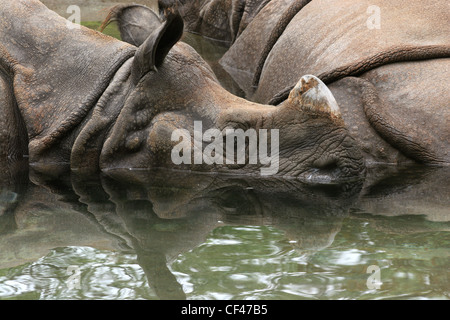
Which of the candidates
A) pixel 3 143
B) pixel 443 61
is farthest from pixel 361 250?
pixel 3 143

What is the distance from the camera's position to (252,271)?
9.32 ft

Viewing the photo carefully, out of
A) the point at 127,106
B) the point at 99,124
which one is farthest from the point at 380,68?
the point at 99,124

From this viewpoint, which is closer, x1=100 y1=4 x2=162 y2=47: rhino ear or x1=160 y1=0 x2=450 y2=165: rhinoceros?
x1=160 y1=0 x2=450 y2=165: rhinoceros

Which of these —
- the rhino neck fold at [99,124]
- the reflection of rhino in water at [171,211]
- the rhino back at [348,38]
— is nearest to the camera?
the reflection of rhino in water at [171,211]

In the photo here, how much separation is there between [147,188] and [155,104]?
0.64 m

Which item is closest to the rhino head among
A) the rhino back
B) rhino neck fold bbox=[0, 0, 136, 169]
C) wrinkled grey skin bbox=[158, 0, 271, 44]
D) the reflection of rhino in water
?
the reflection of rhino in water

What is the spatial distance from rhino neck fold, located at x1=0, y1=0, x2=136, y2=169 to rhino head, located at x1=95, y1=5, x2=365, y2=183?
250 mm

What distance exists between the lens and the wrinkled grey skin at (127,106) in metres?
4.43

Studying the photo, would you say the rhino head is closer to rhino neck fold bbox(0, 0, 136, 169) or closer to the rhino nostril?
the rhino nostril

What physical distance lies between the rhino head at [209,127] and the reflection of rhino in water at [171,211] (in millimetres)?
130

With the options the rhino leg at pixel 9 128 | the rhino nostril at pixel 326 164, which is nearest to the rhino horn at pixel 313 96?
the rhino nostril at pixel 326 164

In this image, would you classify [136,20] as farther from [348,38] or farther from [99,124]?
[348,38]

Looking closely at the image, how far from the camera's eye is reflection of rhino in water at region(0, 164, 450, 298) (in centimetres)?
321

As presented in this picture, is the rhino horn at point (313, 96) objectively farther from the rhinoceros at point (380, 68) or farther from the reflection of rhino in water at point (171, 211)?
the rhinoceros at point (380, 68)
